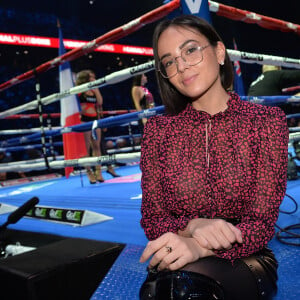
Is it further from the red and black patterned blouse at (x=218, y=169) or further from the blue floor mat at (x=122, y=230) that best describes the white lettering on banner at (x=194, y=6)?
the blue floor mat at (x=122, y=230)

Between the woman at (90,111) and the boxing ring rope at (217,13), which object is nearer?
the boxing ring rope at (217,13)

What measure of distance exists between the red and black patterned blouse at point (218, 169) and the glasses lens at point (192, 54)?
0.14 meters

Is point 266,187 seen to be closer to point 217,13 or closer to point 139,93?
point 217,13

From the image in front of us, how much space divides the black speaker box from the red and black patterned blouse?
15.3 inches

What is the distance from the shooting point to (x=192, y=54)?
0.91 meters

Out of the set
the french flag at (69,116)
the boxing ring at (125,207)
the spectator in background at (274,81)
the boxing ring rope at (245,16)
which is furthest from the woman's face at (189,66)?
the french flag at (69,116)

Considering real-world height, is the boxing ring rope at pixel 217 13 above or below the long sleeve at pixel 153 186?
above

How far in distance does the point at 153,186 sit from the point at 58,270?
46cm

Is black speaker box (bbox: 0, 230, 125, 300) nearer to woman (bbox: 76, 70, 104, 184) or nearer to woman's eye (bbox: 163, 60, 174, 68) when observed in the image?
woman's eye (bbox: 163, 60, 174, 68)

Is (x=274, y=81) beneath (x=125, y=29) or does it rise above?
beneath

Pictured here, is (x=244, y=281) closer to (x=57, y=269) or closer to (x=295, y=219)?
(x=57, y=269)

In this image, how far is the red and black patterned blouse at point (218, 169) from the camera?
83cm

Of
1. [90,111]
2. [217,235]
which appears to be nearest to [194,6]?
[217,235]

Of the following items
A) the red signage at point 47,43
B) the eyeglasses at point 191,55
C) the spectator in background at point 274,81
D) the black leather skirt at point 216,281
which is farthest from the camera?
the red signage at point 47,43
